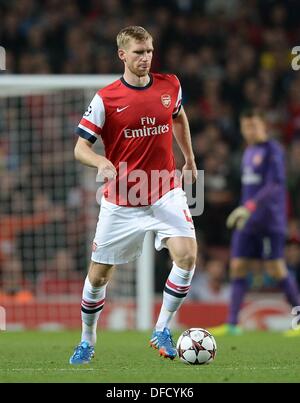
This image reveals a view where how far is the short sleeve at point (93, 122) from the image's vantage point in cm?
682

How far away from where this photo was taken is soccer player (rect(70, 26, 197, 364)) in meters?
6.86

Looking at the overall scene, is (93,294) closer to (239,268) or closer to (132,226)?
(132,226)

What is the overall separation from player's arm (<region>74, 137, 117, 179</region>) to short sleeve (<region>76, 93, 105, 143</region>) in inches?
1.6

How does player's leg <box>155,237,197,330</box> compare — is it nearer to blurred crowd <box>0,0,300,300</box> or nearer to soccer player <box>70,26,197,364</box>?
soccer player <box>70,26,197,364</box>

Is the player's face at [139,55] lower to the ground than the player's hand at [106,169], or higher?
higher

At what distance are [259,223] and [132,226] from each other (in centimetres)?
400

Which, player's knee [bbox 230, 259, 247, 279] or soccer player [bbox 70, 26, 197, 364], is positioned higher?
soccer player [bbox 70, 26, 197, 364]

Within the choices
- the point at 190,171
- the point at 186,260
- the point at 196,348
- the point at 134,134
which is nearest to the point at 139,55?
the point at 134,134

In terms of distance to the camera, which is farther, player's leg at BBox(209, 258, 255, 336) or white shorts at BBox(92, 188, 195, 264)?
player's leg at BBox(209, 258, 255, 336)

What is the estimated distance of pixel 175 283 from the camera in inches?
275

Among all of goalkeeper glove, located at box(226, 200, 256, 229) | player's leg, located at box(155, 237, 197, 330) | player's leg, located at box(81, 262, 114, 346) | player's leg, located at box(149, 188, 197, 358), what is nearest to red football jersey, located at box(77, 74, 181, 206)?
player's leg, located at box(149, 188, 197, 358)

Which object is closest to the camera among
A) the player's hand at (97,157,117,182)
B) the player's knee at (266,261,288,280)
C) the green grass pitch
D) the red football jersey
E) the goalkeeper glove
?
the green grass pitch

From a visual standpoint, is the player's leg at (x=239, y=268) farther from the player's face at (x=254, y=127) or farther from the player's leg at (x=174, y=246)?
the player's leg at (x=174, y=246)

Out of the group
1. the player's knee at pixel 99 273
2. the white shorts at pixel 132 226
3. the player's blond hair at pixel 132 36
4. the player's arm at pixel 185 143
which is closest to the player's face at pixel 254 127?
the player's arm at pixel 185 143
